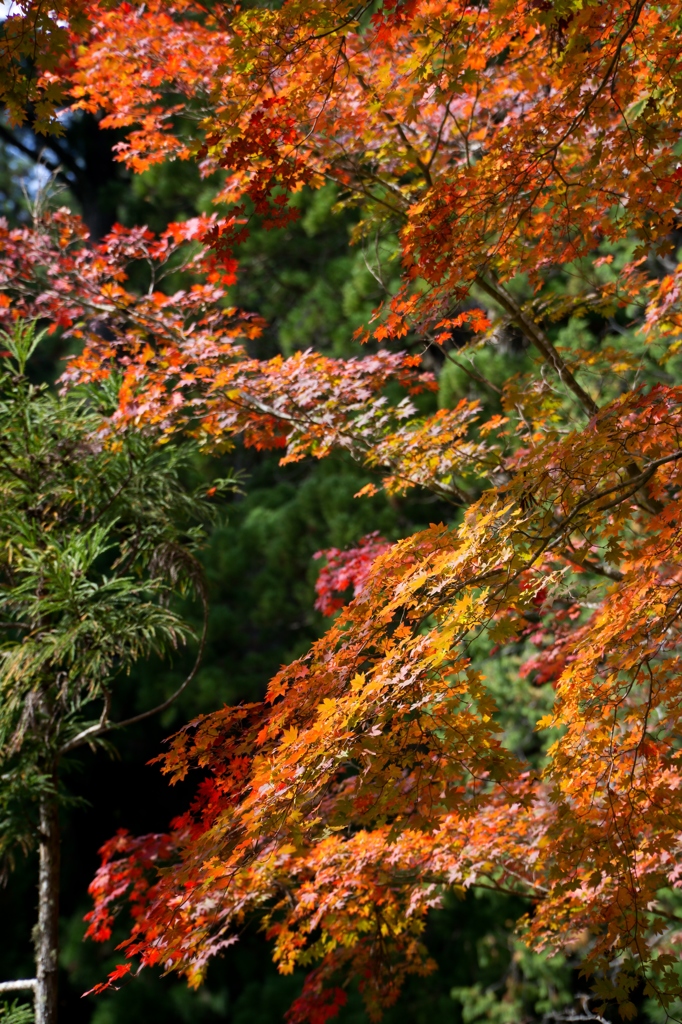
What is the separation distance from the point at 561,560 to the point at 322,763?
6.03 feet

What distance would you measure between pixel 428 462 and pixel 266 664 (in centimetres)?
316

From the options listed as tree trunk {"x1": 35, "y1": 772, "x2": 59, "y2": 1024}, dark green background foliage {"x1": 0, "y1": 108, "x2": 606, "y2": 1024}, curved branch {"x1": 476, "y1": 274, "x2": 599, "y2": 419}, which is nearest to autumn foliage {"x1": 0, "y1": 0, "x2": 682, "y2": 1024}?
curved branch {"x1": 476, "y1": 274, "x2": 599, "y2": 419}

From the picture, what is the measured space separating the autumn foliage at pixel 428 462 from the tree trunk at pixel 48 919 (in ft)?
0.78

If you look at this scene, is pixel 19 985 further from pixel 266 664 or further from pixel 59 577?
pixel 266 664

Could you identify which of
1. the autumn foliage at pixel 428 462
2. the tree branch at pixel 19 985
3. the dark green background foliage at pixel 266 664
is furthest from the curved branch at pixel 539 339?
the tree branch at pixel 19 985

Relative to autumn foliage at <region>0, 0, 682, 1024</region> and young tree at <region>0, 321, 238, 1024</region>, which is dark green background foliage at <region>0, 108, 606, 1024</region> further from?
autumn foliage at <region>0, 0, 682, 1024</region>

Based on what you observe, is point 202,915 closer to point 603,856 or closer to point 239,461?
point 603,856

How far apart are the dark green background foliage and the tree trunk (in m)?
1.93

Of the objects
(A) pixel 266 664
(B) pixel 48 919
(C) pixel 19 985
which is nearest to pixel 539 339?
(B) pixel 48 919

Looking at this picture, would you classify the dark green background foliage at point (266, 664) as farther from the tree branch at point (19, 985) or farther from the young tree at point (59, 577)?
the tree branch at point (19, 985)

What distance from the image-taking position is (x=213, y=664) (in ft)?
19.3

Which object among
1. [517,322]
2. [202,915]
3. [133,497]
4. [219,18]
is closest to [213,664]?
[133,497]

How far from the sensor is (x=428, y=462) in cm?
305

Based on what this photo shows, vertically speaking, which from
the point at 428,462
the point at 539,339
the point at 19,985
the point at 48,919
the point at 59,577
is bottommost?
the point at 19,985
